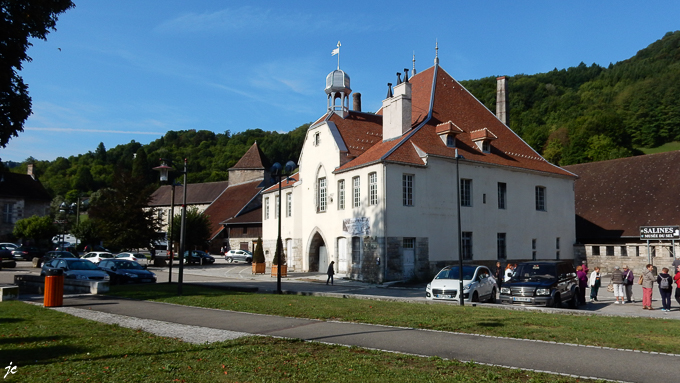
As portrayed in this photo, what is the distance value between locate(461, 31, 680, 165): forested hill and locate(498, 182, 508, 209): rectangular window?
39.5m

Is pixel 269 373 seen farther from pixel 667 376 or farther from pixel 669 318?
pixel 669 318

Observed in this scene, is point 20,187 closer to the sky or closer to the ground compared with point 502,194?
closer to the sky

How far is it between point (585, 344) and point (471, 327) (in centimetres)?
256

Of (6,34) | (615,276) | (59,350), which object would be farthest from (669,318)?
(6,34)

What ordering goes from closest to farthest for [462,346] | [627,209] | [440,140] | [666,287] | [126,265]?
[462,346]
[666,287]
[126,265]
[440,140]
[627,209]

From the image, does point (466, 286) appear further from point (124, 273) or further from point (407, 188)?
point (124, 273)

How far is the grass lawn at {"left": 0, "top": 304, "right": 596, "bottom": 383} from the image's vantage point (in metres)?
7.19

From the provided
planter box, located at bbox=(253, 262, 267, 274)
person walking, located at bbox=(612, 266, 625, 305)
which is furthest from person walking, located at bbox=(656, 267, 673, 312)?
planter box, located at bbox=(253, 262, 267, 274)

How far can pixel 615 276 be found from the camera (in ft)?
65.9

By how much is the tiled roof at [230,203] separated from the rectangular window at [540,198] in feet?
123

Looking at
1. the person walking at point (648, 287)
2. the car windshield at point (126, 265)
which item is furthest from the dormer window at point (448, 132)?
the car windshield at point (126, 265)

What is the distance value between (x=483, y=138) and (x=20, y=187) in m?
57.7

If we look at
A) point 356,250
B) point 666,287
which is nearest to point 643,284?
point 666,287

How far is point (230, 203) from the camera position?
6906cm
